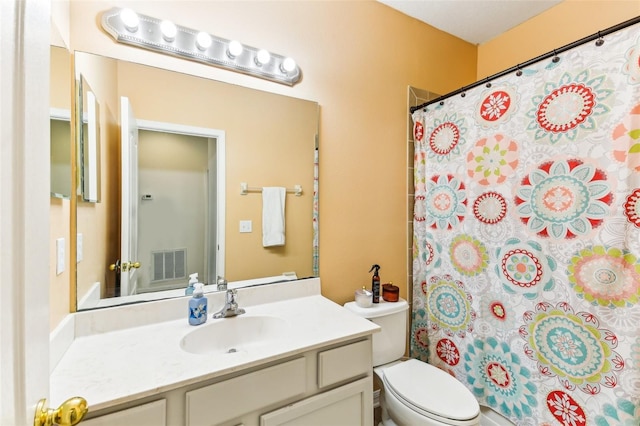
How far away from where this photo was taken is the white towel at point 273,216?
150cm

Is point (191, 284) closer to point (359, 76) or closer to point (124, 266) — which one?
point (124, 266)

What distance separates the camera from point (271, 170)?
1.50 meters

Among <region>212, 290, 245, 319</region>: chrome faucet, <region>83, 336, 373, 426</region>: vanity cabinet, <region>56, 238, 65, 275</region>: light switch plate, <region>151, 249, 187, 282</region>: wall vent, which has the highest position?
<region>56, 238, 65, 275</region>: light switch plate

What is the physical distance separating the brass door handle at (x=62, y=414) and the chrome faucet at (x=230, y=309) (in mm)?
769

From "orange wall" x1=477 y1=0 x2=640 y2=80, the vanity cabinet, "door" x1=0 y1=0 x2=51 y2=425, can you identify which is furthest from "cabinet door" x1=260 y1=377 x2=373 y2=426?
"orange wall" x1=477 y1=0 x2=640 y2=80

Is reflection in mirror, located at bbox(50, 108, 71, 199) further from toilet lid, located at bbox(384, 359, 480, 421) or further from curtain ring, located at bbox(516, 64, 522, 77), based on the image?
curtain ring, located at bbox(516, 64, 522, 77)

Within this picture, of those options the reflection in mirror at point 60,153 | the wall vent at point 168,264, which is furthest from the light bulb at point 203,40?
the wall vent at point 168,264

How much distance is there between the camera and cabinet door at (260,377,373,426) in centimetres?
94

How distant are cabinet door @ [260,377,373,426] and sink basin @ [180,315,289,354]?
0.81 ft

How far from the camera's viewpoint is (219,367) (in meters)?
0.84

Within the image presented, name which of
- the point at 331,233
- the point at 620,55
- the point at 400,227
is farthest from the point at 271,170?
the point at 620,55

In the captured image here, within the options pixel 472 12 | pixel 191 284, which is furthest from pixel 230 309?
pixel 472 12

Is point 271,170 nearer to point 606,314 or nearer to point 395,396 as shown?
point 395,396

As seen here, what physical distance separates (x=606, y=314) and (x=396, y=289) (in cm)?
89
